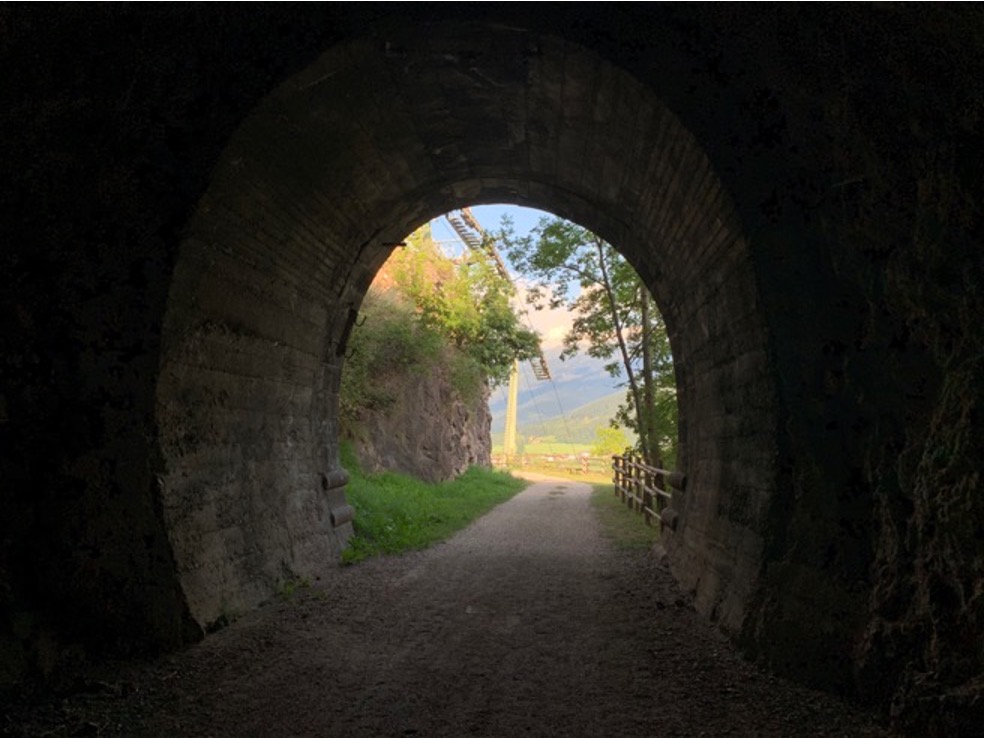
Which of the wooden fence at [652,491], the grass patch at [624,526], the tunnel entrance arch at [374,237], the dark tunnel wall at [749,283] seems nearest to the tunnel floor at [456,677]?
the dark tunnel wall at [749,283]

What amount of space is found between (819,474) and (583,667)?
1.99 meters

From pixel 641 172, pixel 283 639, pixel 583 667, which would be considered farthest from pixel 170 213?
pixel 583 667

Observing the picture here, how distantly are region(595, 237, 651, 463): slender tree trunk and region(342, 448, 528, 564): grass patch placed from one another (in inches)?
155

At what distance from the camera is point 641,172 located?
19.1 ft

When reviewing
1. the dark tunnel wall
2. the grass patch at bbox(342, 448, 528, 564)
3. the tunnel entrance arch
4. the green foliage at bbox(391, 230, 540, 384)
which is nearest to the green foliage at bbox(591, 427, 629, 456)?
the green foliage at bbox(391, 230, 540, 384)

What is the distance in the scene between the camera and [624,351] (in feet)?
48.4

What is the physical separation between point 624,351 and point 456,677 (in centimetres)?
1134

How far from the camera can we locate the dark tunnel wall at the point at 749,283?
332cm

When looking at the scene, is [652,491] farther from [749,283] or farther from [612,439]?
[612,439]

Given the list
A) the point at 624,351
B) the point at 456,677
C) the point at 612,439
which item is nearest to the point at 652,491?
the point at 624,351

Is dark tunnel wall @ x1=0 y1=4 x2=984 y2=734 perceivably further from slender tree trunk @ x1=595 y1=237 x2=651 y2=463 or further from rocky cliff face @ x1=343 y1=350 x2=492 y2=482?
rocky cliff face @ x1=343 y1=350 x2=492 y2=482

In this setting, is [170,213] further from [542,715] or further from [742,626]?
[742,626]

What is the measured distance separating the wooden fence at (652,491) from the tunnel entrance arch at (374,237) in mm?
347

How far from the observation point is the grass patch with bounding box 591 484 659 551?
979 cm
